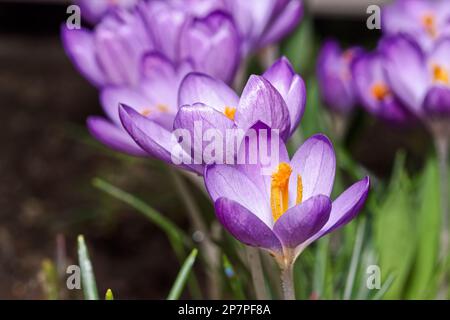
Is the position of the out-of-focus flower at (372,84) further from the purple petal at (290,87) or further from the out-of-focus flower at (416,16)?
the purple petal at (290,87)

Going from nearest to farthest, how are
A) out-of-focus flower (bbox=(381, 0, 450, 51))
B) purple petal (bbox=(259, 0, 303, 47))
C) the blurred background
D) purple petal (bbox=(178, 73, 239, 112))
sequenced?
purple petal (bbox=(178, 73, 239, 112))
purple petal (bbox=(259, 0, 303, 47))
out-of-focus flower (bbox=(381, 0, 450, 51))
the blurred background

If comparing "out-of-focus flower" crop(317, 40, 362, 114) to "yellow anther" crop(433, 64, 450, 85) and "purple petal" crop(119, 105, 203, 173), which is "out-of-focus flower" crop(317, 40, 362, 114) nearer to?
"yellow anther" crop(433, 64, 450, 85)

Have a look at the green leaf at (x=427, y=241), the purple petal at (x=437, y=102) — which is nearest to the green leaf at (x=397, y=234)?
the green leaf at (x=427, y=241)

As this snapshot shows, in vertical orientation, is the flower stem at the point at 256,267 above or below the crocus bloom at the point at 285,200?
below

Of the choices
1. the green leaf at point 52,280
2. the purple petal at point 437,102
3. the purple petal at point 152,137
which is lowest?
the green leaf at point 52,280

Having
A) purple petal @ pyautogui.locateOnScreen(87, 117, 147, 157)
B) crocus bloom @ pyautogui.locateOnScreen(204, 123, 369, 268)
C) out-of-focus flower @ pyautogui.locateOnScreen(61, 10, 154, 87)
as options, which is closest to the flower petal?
crocus bloom @ pyautogui.locateOnScreen(204, 123, 369, 268)

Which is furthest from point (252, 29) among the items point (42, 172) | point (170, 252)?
point (42, 172)

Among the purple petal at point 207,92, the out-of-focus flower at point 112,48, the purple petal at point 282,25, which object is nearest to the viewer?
the purple petal at point 207,92
